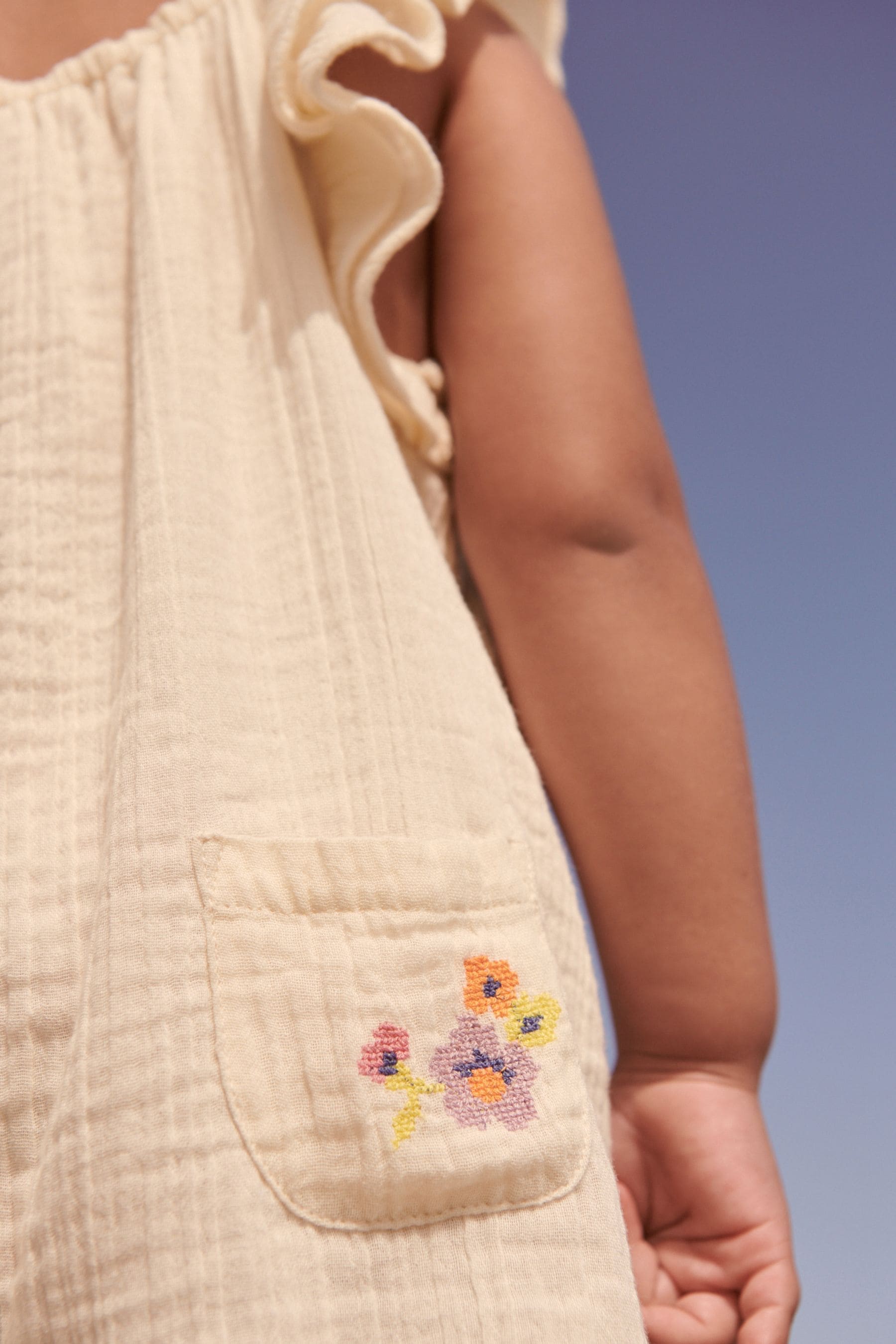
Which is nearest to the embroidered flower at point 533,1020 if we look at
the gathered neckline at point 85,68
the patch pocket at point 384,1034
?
the patch pocket at point 384,1034

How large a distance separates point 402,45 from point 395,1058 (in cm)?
53

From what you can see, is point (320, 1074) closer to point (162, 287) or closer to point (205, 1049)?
point (205, 1049)

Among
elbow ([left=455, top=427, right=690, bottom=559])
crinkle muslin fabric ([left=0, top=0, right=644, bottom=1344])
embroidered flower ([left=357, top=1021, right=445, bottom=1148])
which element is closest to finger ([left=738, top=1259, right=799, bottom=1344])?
crinkle muslin fabric ([left=0, top=0, right=644, bottom=1344])

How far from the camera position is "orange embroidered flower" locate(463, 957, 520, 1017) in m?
0.49

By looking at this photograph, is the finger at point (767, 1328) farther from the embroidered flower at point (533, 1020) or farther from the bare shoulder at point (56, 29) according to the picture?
the bare shoulder at point (56, 29)

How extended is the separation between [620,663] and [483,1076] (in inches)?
10.8

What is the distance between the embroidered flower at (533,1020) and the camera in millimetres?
494

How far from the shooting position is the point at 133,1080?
0.44 m

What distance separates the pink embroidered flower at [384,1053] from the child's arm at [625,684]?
235 mm

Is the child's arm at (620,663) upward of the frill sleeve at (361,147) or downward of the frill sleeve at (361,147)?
downward

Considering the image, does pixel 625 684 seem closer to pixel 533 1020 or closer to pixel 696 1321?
pixel 533 1020

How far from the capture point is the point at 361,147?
2.12ft

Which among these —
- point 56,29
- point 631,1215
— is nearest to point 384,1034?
point 631,1215

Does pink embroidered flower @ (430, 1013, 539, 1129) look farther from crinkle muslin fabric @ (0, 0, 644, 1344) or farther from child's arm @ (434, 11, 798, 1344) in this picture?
child's arm @ (434, 11, 798, 1344)
